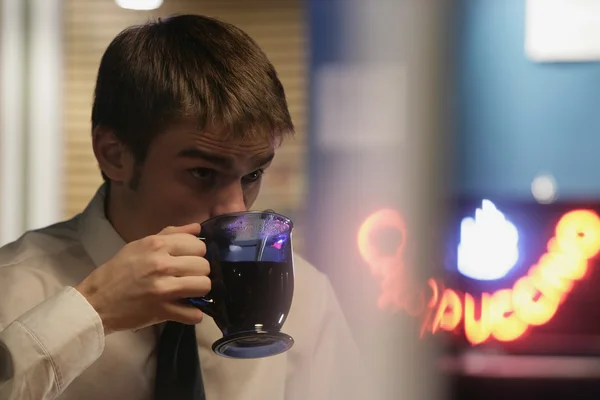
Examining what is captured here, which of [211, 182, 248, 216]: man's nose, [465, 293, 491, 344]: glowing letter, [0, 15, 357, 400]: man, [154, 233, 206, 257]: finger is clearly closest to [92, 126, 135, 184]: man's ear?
[0, 15, 357, 400]: man

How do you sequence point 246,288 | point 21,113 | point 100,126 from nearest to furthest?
point 246,288, point 100,126, point 21,113

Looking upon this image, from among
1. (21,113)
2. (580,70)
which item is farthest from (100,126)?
(580,70)

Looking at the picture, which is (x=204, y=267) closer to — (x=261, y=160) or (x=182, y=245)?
(x=182, y=245)

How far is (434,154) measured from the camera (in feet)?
3.40

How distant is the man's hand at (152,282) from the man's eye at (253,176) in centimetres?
16

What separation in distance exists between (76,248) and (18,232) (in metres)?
0.28

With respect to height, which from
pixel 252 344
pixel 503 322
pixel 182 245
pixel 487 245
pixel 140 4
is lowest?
pixel 503 322

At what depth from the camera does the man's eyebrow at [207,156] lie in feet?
2.63

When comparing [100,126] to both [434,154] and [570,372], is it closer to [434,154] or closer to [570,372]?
[434,154]

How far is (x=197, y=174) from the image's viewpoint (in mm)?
815

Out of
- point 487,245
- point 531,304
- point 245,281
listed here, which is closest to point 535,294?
point 531,304

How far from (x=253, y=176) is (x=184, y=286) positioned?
0.22 metres

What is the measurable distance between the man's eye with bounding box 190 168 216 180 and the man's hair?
4 cm

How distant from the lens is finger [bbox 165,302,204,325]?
0.67 metres
